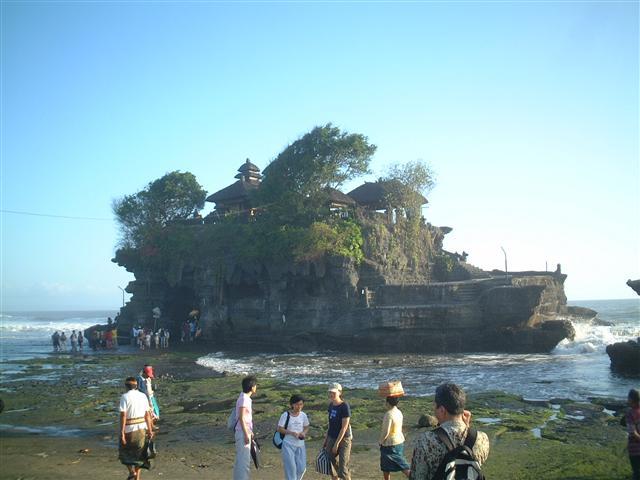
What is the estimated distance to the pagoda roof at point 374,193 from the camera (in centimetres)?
4159

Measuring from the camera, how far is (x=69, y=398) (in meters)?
18.9

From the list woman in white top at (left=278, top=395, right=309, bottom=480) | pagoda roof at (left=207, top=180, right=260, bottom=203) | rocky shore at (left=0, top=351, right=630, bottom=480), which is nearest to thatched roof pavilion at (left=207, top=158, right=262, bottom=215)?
pagoda roof at (left=207, top=180, right=260, bottom=203)

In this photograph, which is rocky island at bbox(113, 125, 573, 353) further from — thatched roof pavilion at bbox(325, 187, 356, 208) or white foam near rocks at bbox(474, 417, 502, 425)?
white foam near rocks at bbox(474, 417, 502, 425)

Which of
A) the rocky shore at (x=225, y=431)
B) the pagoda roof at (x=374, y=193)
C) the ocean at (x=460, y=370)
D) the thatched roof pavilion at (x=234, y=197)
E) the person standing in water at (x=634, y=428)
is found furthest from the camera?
the thatched roof pavilion at (x=234, y=197)

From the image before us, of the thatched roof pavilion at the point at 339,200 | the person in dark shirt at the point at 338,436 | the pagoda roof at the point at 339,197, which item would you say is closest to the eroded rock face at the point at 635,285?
the person in dark shirt at the point at 338,436

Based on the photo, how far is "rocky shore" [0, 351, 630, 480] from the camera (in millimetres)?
9750

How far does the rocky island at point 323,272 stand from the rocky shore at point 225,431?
1316 cm

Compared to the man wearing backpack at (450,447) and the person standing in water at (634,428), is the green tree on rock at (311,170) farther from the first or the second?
the man wearing backpack at (450,447)

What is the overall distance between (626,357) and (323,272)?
18.5 meters

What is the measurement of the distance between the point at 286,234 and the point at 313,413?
2128 cm

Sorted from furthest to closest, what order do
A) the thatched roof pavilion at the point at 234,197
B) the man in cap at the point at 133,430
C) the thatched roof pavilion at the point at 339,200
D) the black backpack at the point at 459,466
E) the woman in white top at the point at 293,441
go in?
1. the thatched roof pavilion at the point at 234,197
2. the thatched roof pavilion at the point at 339,200
3. the man in cap at the point at 133,430
4. the woman in white top at the point at 293,441
5. the black backpack at the point at 459,466

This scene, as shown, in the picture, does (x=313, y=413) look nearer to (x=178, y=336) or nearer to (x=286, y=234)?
(x=286, y=234)

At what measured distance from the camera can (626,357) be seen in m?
23.1

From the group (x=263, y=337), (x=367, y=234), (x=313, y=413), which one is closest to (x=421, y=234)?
(x=367, y=234)
